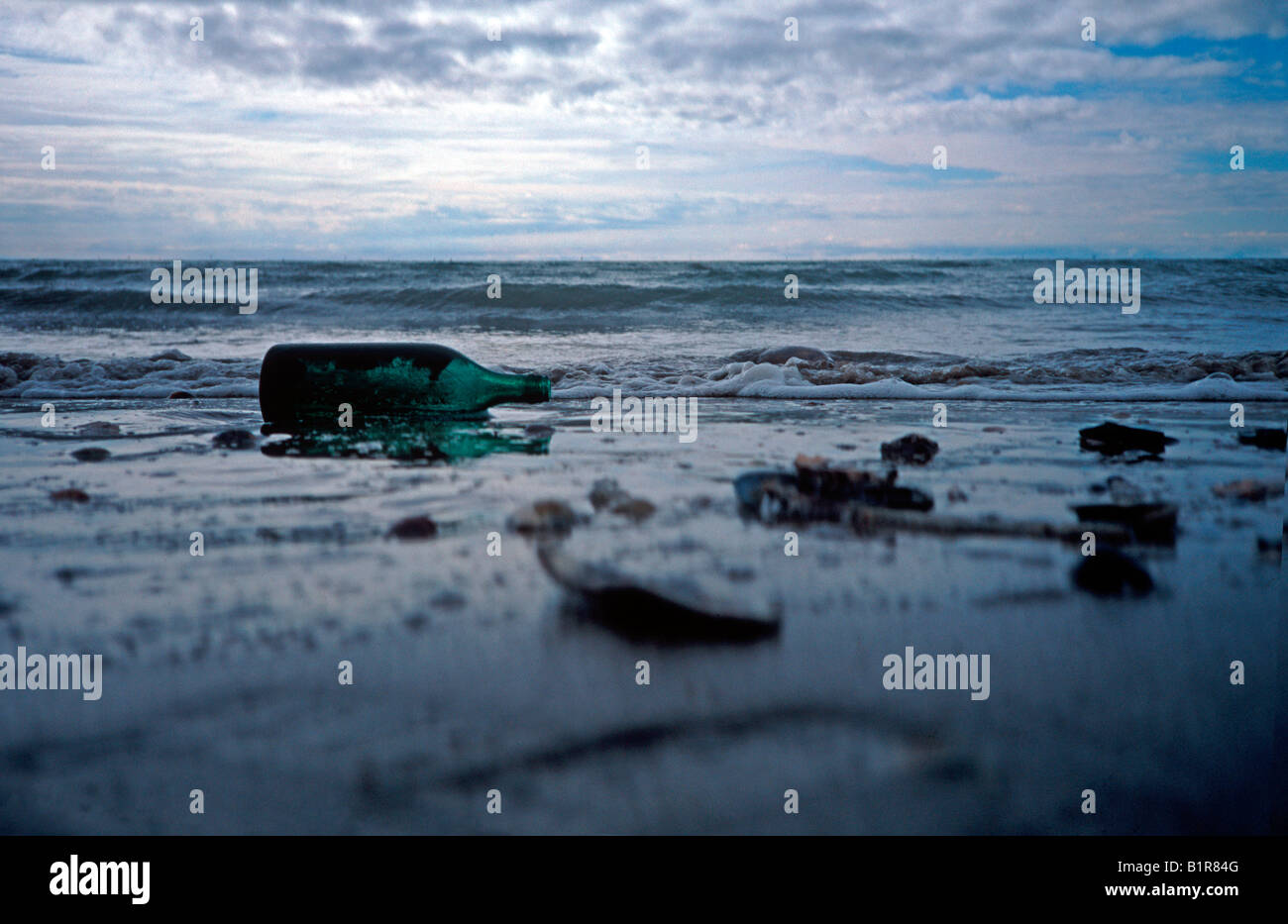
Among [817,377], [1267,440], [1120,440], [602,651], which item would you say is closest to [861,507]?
[602,651]

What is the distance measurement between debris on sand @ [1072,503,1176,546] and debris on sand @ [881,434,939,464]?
2.01 feet

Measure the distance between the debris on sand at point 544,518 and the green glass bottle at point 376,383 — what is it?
1126 millimetres

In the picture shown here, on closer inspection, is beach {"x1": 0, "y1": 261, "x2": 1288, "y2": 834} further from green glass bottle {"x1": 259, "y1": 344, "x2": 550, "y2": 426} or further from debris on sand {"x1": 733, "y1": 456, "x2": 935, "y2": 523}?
green glass bottle {"x1": 259, "y1": 344, "x2": 550, "y2": 426}

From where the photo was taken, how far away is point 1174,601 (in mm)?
1351

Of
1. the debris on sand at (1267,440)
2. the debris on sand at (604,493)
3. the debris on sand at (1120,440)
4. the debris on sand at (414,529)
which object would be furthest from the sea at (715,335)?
the debris on sand at (414,529)

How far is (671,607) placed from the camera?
4.07ft

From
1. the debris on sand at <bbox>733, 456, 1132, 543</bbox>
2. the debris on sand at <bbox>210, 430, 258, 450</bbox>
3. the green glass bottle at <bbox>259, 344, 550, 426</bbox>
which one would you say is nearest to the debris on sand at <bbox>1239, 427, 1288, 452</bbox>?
the debris on sand at <bbox>733, 456, 1132, 543</bbox>

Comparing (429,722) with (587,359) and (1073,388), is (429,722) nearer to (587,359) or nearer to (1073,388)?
(1073,388)

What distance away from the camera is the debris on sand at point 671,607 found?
1204mm

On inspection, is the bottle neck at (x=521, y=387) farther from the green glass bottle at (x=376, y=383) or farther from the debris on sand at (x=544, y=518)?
the debris on sand at (x=544, y=518)

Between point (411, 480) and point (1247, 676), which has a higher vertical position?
point (411, 480)
